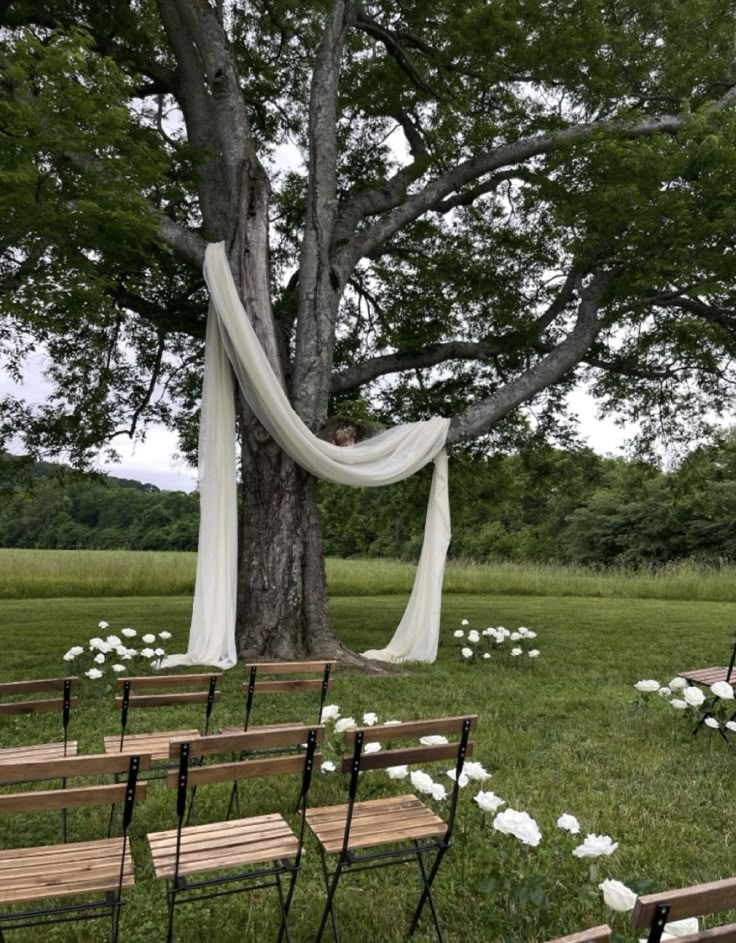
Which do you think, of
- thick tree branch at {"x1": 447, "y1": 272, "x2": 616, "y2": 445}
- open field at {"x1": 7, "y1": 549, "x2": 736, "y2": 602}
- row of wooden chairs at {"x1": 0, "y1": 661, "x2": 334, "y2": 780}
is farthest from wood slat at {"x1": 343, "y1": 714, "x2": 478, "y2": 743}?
open field at {"x1": 7, "y1": 549, "x2": 736, "y2": 602}

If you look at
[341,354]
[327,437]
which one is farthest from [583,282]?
[327,437]

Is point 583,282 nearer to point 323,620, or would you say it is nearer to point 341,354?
point 341,354

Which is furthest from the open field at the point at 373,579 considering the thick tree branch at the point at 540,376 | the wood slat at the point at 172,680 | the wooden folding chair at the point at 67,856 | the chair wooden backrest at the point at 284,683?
the wooden folding chair at the point at 67,856

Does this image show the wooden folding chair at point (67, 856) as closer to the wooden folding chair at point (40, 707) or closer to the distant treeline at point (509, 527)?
the wooden folding chair at point (40, 707)

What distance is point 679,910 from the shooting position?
1.65 meters

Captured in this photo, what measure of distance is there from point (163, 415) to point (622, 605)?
945 cm

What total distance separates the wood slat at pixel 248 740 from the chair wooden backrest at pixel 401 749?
16 centimetres

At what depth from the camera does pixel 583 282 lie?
1103 cm

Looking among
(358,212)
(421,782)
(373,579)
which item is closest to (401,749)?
(421,782)

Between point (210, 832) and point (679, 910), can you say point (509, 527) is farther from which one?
point (679, 910)

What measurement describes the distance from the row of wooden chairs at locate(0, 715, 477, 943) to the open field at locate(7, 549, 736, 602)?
13887 mm

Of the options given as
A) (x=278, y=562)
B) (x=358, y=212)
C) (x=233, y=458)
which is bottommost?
(x=278, y=562)

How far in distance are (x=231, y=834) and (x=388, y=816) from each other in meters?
0.66

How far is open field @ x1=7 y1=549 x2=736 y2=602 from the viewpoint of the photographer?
53.2 ft
